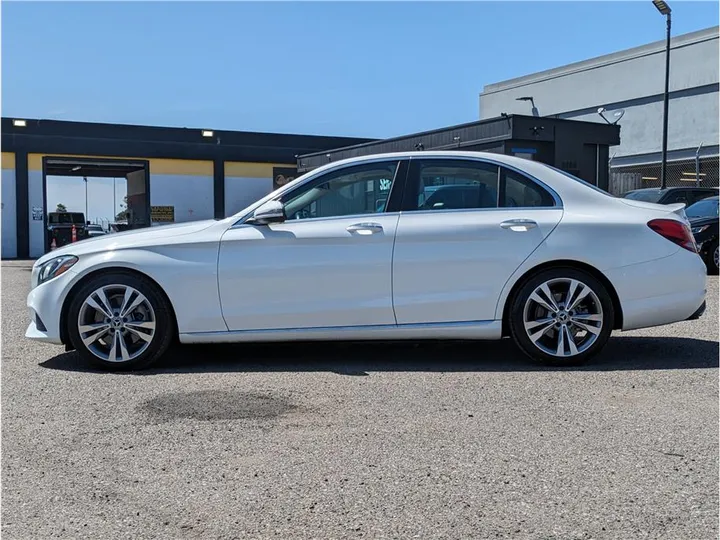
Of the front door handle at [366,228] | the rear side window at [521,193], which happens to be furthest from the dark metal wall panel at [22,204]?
the rear side window at [521,193]

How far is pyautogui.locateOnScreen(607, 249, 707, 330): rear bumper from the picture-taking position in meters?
5.75

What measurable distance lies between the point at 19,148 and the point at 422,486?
99.9 feet

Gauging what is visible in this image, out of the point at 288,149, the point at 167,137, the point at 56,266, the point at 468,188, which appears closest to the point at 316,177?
the point at 468,188

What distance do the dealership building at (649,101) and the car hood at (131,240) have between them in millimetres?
29380

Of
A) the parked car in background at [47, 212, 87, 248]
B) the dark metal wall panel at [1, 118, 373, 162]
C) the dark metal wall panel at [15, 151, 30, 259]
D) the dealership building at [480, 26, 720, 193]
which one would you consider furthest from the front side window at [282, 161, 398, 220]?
the dealership building at [480, 26, 720, 193]

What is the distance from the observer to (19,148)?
99.2ft

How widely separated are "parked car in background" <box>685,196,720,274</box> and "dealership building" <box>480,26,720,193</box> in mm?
18504

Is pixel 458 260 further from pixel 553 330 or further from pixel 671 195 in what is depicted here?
pixel 671 195

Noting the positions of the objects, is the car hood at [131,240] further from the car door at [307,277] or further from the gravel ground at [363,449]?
the gravel ground at [363,449]

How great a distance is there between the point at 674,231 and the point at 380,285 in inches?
86.7

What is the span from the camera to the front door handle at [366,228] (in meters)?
5.77

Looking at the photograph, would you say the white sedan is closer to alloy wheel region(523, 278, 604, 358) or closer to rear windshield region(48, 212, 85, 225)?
alloy wheel region(523, 278, 604, 358)

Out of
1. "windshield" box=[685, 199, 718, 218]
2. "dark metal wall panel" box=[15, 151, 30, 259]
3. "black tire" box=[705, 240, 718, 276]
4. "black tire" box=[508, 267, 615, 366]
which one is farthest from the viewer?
"dark metal wall panel" box=[15, 151, 30, 259]

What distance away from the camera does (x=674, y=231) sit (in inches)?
230
